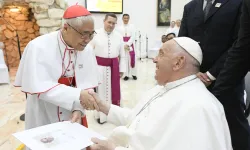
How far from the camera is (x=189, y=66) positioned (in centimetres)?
162

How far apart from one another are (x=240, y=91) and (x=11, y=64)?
954 cm

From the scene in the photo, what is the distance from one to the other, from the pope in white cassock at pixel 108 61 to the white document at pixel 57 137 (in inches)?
108

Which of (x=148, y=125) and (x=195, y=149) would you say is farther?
(x=148, y=125)

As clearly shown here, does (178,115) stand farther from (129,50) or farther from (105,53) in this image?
(129,50)

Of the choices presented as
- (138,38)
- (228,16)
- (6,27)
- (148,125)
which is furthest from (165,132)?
(138,38)

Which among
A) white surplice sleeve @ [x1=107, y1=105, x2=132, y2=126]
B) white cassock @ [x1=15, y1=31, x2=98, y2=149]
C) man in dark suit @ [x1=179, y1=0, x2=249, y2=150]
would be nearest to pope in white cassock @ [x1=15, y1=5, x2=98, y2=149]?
white cassock @ [x1=15, y1=31, x2=98, y2=149]

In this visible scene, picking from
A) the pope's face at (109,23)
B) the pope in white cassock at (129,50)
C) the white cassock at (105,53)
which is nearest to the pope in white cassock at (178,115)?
the white cassock at (105,53)

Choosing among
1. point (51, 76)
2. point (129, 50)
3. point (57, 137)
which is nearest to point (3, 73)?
point (129, 50)

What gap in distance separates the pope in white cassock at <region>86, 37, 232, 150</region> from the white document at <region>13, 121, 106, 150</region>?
10 cm

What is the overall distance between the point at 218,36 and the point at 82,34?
3.68 ft

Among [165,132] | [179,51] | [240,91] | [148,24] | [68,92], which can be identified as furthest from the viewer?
[148,24]

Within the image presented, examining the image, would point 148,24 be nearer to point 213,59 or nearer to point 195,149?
point 213,59

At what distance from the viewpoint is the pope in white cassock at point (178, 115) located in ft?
4.54

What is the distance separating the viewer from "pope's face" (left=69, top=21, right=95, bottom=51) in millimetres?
1800
